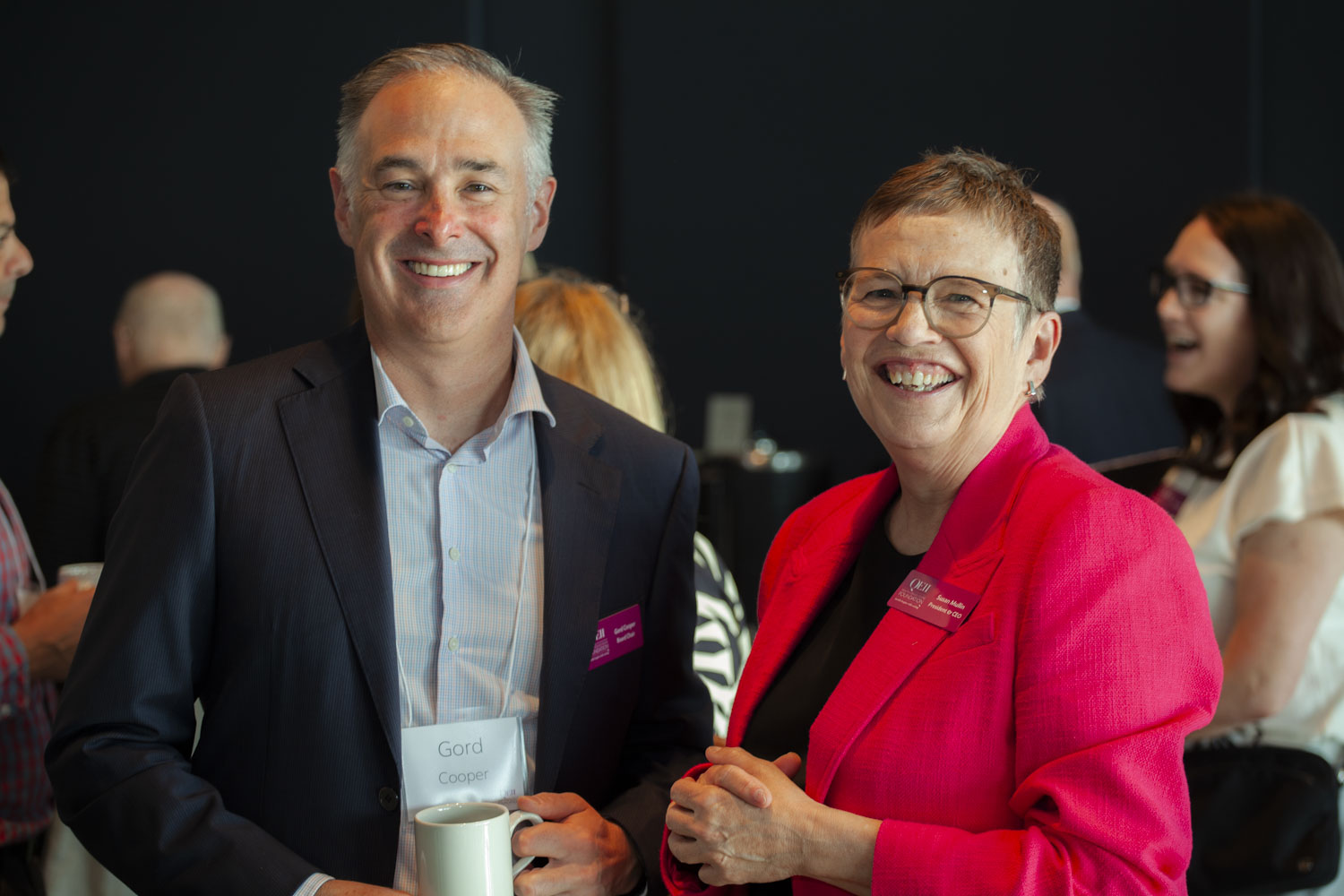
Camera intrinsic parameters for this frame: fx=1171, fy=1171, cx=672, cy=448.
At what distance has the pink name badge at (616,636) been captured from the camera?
1820 mm

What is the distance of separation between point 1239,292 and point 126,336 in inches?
149

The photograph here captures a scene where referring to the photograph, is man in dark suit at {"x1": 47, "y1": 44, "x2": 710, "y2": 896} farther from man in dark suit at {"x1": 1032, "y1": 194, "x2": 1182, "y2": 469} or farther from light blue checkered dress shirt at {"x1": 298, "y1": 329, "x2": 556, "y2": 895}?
man in dark suit at {"x1": 1032, "y1": 194, "x2": 1182, "y2": 469}

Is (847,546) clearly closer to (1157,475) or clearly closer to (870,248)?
(870,248)

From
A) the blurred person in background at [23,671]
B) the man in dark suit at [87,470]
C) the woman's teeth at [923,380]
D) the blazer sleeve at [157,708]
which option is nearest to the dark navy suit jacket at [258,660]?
the blazer sleeve at [157,708]

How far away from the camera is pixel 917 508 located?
1700 mm

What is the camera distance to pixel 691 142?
6.71 m

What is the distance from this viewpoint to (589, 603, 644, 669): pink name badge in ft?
5.97

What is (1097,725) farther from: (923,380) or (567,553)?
(567,553)

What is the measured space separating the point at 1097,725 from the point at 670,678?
2.66 feet

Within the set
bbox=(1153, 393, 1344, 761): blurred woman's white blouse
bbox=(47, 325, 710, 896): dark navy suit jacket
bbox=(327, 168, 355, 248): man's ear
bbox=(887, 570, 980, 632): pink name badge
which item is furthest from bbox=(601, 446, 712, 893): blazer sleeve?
bbox=(1153, 393, 1344, 761): blurred woman's white blouse

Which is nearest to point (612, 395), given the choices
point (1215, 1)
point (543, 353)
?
point (543, 353)

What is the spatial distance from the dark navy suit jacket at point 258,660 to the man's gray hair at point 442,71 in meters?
0.37

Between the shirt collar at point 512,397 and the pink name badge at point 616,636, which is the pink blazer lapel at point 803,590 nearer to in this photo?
the pink name badge at point 616,636

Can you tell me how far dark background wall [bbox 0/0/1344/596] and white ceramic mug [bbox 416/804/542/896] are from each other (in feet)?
15.7
